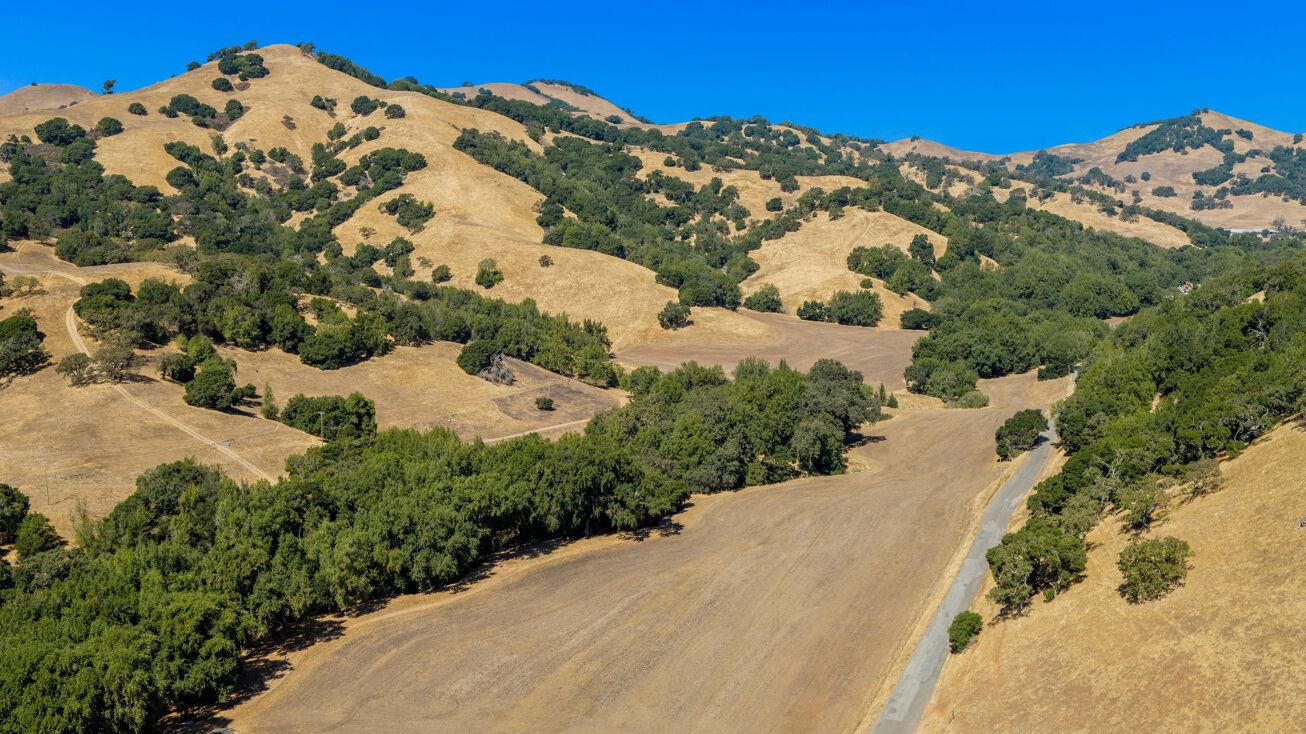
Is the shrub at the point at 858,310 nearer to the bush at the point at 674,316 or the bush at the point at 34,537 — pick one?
the bush at the point at 674,316

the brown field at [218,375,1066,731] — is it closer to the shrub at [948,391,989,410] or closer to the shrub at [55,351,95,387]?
the shrub at [55,351,95,387]

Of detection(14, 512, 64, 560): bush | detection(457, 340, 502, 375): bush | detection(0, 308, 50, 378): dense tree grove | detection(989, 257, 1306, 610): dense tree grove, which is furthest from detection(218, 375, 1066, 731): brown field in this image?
detection(0, 308, 50, 378): dense tree grove

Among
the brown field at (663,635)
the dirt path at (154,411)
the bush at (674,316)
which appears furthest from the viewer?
the bush at (674,316)

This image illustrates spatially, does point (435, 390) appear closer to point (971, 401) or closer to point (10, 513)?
point (10, 513)

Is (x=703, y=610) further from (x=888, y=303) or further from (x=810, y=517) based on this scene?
(x=888, y=303)

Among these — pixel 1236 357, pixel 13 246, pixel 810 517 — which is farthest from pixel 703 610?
pixel 13 246

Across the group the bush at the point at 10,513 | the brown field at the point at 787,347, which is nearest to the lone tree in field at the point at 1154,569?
the bush at the point at 10,513
